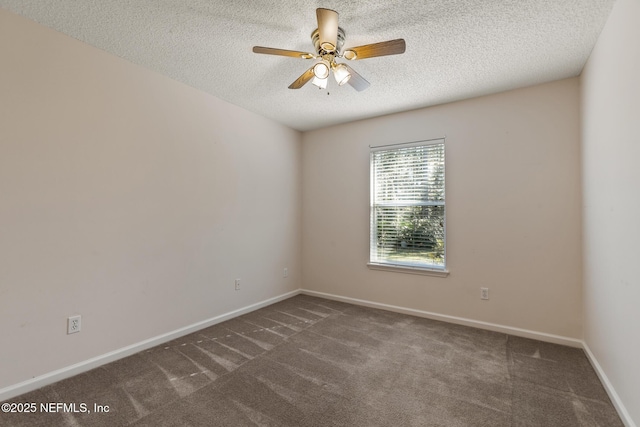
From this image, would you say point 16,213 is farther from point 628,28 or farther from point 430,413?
point 628,28

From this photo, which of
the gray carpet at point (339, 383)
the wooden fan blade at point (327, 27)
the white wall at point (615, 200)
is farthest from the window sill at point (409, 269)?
the wooden fan blade at point (327, 27)

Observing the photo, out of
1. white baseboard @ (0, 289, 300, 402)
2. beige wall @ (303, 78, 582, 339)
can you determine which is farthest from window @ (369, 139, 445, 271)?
white baseboard @ (0, 289, 300, 402)

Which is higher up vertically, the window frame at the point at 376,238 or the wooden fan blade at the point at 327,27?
the wooden fan blade at the point at 327,27

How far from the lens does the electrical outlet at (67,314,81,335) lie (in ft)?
7.13

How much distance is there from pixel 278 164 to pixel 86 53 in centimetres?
233

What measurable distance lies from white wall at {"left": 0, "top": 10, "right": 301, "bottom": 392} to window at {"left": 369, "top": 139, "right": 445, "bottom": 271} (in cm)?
174

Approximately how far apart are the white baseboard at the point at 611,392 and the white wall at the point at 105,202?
3358mm

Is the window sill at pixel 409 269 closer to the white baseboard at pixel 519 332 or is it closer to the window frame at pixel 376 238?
the window frame at pixel 376 238

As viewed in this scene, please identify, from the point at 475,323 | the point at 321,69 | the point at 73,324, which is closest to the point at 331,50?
the point at 321,69

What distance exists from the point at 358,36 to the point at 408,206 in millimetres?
2134

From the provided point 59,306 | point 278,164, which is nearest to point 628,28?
point 278,164

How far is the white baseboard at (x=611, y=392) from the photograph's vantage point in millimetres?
1670

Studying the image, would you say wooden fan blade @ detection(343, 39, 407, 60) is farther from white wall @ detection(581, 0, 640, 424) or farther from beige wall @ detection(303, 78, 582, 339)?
beige wall @ detection(303, 78, 582, 339)

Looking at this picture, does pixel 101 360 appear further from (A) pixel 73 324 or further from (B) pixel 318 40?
(B) pixel 318 40
